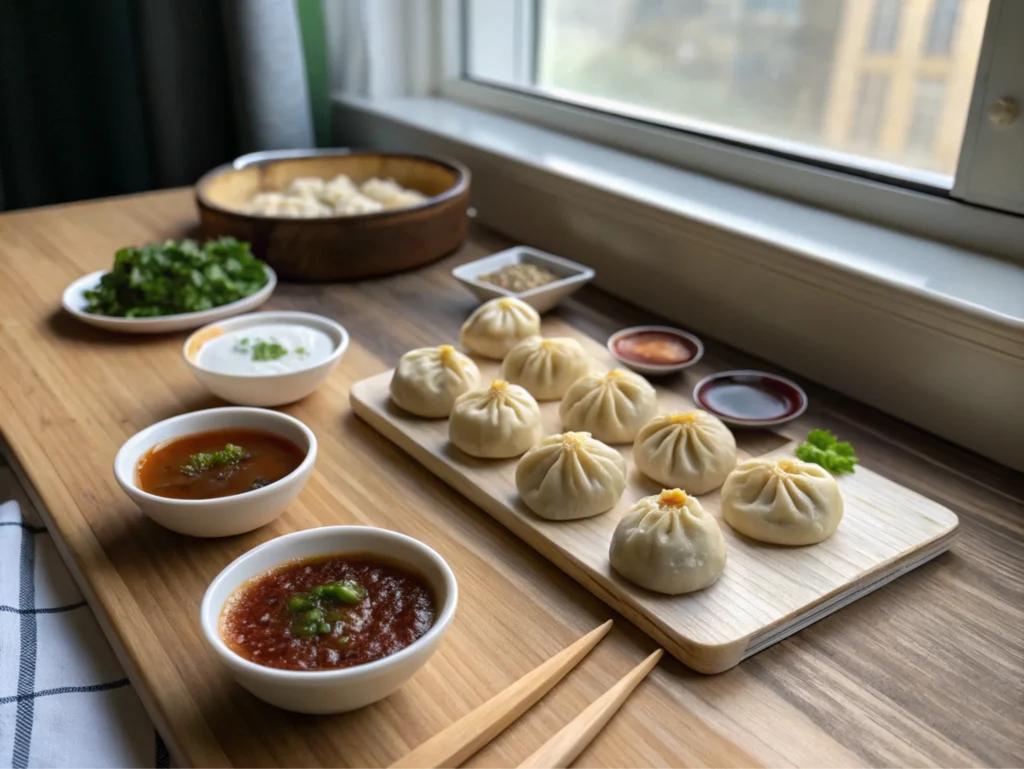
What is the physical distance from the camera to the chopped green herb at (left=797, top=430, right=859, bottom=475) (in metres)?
1.08

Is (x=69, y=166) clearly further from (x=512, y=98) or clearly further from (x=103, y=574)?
(x=103, y=574)

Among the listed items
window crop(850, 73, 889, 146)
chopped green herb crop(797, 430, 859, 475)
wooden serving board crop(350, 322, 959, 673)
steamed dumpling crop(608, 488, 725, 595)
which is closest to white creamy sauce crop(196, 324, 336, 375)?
wooden serving board crop(350, 322, 959, 673)

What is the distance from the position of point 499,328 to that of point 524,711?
0.68m

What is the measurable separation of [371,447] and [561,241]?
751 millimetres

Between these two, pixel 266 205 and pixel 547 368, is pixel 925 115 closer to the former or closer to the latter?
pixel 547 368

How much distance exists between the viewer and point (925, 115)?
56.8 inches

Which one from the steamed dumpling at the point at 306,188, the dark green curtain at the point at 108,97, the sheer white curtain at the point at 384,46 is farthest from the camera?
the sheer white curtain at the point at 384,46

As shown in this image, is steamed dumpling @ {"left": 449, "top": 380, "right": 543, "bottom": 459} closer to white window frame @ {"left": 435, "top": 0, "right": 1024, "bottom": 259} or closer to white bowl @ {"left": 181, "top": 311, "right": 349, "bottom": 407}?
white bowl @ {"left": 181, "top": 311, "right": 349, "bottom": 407}

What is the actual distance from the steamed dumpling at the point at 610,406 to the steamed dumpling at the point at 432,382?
15cm

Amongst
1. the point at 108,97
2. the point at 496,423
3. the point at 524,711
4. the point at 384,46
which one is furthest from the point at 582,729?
the point at 108,97

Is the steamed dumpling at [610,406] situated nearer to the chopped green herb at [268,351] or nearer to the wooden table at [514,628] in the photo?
the wooden table at [514,628]

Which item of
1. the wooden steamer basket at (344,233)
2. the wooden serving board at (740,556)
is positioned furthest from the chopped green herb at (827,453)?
the wooden steamer basket at (344,233)

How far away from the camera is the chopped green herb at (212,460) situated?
1.03m

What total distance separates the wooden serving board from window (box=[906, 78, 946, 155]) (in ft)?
2.01
